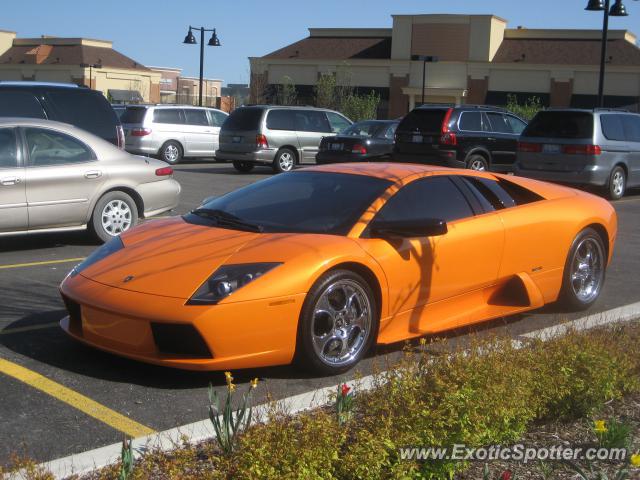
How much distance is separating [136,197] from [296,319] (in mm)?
5546

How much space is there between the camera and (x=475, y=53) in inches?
2163

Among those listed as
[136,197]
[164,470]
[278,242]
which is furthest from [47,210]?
[164,470]

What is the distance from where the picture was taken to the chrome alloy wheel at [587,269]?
7.22 meters

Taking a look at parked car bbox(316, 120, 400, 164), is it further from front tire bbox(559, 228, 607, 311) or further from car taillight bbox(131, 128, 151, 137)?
front tire bbox(559, 228, 607, 311)

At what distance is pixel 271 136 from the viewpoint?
21766 mm

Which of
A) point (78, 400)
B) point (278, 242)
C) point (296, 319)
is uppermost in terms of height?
point (278, 242)

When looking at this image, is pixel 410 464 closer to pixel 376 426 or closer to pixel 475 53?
pixel 376 426

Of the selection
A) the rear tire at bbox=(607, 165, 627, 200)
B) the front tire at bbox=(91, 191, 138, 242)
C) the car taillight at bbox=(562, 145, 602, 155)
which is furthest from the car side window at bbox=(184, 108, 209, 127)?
the front tire at bbox=(91, 191, 138, 242)

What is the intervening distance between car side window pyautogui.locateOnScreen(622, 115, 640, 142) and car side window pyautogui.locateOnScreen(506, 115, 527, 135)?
2505 mm

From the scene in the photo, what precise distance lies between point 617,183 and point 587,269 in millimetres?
10393

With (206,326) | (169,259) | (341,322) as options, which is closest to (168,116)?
Answer: (169,259)

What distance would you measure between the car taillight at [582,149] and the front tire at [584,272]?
941 cm

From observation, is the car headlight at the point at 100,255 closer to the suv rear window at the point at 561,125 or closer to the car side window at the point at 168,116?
the suv rear window at the point at 561,125

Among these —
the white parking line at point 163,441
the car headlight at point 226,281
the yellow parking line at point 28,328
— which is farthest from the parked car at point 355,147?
the white parking line at point 163,441
